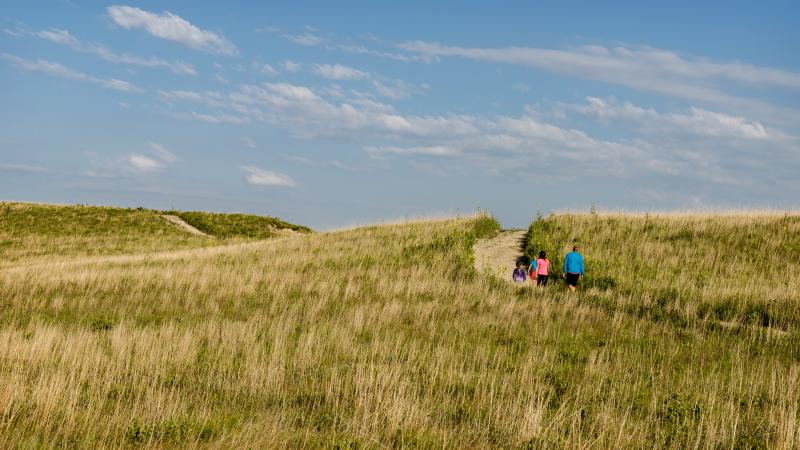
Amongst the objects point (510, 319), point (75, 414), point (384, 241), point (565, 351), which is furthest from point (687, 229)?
point (75, 414)

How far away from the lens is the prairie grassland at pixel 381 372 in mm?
6289

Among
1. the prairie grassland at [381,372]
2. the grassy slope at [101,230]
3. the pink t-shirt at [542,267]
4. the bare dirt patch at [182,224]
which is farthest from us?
the bare dirt patch at [182,224]

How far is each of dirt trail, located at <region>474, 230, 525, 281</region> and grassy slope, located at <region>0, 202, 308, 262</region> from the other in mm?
22005

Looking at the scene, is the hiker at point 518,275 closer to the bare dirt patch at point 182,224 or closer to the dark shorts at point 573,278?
the dark shorts at point 573,278

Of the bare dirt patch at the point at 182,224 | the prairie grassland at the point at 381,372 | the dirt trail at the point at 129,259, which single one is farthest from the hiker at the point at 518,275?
the bare dirt patch at the point at 182,224

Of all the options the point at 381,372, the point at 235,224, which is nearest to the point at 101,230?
the point at 235,224

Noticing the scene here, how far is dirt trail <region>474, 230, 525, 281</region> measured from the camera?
2466 cm

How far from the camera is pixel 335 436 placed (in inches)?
239

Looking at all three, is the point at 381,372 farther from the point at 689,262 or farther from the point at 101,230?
the point at 101,230

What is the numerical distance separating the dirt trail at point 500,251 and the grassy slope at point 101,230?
866 inches

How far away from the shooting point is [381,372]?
8.25 meters

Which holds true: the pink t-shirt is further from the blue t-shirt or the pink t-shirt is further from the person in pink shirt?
the blue t-shirt

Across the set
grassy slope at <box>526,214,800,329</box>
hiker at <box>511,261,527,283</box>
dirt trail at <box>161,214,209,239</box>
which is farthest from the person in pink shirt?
dirt trail at <box>161,214,209,239</box>

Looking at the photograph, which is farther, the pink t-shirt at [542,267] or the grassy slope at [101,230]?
the grassy slope at [101,230]
